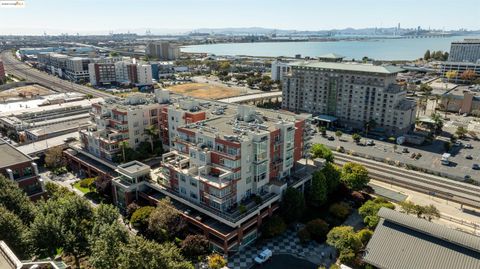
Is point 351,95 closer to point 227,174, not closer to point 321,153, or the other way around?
point 321,153

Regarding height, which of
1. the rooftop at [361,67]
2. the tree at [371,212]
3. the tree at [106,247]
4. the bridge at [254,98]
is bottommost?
the tree at [371,212]

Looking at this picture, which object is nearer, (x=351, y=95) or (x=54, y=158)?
(x=54, y=158)

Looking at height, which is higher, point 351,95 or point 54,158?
point 351,95

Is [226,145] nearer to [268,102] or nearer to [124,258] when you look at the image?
[124,258]

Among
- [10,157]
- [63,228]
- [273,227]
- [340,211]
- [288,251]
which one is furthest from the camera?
[10,157]

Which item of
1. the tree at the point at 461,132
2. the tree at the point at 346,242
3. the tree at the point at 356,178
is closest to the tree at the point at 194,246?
the tree at the point at 346,242

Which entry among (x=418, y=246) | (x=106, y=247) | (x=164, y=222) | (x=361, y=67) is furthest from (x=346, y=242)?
(x=361, y=67)

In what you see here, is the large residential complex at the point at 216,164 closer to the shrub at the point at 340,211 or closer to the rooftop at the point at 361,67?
the shrub at the point at 340,211
